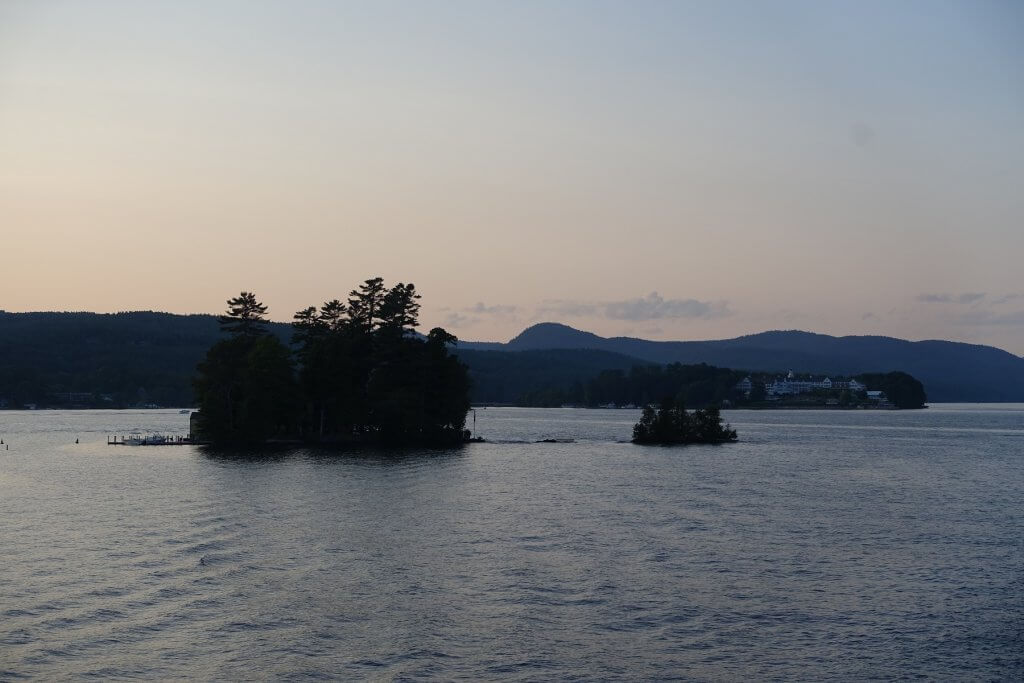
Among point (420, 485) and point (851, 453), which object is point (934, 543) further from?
point (851, 453)

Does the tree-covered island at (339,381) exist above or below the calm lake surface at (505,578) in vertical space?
above

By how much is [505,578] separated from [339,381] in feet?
342

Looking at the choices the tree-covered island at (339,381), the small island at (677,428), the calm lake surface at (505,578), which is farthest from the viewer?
the small island at (677,428)

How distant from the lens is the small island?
559 feet

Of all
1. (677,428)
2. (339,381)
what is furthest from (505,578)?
(677,428)

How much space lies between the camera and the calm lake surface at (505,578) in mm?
37656

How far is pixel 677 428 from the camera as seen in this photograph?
171 meters

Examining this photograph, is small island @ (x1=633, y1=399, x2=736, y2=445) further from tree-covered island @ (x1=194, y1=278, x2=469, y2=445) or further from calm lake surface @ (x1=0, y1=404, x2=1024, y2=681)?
calm lake surface @ (x1=0, y1=404, x2=1024, y2=681)

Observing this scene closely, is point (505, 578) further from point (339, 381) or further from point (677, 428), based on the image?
point (677, 428)

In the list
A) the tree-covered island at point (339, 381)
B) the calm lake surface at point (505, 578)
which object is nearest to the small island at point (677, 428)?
the tree-covered island at point (339, 381)

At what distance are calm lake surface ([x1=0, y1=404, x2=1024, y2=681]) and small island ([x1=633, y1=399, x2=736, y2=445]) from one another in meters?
69.7

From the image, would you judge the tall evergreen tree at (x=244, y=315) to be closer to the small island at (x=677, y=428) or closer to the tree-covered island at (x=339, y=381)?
the tree-covered island at (x=339, y=381)

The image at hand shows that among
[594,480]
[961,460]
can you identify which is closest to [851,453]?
[961,460]

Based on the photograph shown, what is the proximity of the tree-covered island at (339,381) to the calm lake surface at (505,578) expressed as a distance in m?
47.1
